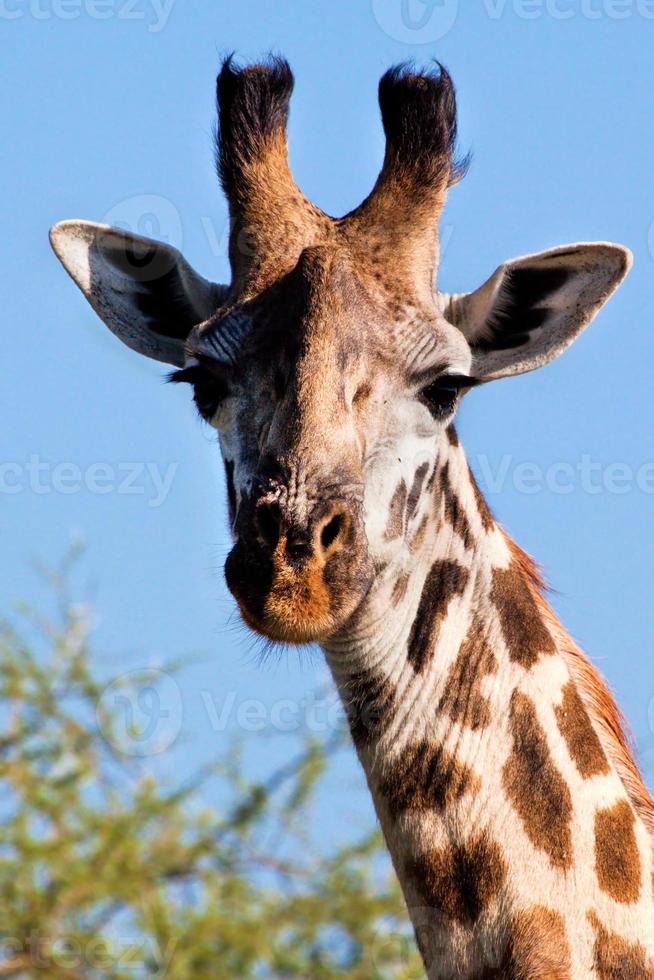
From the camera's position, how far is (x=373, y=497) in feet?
21.2

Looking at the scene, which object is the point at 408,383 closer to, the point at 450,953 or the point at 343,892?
the point at 450,953

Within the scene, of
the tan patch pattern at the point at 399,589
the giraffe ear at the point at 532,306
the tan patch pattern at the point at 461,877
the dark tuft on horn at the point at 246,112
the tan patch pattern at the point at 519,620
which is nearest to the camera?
the tan patch pattern at the point at 461,877

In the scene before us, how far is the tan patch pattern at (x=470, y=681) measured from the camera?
21.5ft

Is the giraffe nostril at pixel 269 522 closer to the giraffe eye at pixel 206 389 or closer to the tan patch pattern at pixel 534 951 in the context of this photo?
the giraffe eye at pixel 206 389

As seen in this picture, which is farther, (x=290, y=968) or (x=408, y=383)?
(x=290, y=968)

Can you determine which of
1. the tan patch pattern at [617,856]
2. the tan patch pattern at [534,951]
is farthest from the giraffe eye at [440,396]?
the tan patch pattern at [534,951]

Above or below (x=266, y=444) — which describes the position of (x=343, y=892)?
below

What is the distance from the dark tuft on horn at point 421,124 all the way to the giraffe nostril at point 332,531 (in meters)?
1.92

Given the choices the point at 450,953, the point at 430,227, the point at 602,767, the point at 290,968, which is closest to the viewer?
the point at 450,953

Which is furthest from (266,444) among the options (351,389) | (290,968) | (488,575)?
(290,968)

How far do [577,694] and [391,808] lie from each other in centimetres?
91

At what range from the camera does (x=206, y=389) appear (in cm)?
691

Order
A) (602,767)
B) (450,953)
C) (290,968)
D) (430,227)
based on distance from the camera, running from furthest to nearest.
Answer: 1. (290,968)
2. (430,227)
3. (602,767)
4. (450,953)

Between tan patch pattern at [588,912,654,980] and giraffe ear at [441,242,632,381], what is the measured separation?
2.34 meters
